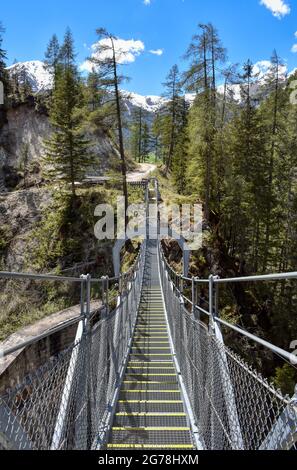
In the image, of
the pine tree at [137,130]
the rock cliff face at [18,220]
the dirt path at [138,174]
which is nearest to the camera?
the rock cliff face at [18,220]

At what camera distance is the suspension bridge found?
57.6 inches

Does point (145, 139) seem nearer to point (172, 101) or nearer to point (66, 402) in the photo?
point (172, 101)

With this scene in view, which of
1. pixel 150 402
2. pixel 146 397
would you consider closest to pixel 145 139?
pixel 146 397

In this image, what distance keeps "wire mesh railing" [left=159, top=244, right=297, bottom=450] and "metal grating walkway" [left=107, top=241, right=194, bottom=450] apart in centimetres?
33

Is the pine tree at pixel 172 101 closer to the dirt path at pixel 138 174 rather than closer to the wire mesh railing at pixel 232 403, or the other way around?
the dirt path at pixel 138 174

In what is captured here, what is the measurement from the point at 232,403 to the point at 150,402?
2.43 meters

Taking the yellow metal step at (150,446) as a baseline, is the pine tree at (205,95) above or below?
above

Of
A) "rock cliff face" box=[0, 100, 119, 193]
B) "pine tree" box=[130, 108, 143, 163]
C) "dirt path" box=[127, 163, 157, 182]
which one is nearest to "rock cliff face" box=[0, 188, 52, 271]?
"rock cliff face" box=[0, 100, 119, 193]

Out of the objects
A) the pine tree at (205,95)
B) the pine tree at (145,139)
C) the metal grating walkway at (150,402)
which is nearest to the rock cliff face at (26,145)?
the pine tree at (205,95)

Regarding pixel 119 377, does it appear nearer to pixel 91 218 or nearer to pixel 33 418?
pixel 33 418

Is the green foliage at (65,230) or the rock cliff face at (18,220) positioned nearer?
the green foliage at (65,230)

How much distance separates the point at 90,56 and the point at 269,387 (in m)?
15.9

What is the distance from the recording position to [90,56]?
47.6 feet

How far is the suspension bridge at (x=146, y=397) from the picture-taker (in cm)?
146
